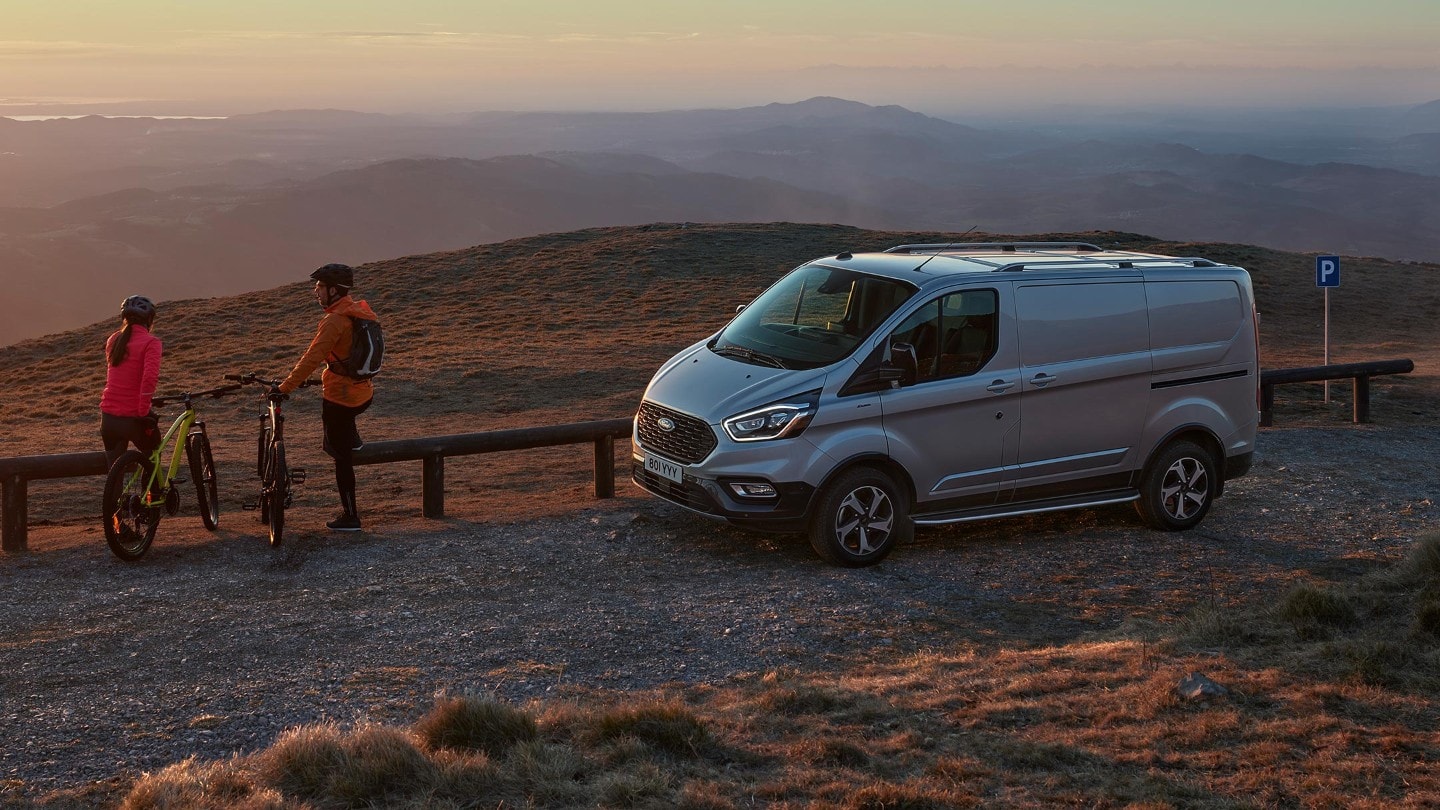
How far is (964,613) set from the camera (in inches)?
301

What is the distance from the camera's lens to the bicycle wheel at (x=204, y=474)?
920 centimetres

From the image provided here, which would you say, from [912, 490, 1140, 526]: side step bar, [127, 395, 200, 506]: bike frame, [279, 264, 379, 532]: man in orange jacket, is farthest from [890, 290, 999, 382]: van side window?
[127, 395, 200, 506]: bike frame

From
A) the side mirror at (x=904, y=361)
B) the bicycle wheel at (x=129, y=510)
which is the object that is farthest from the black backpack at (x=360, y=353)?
the side mirror at (x=904, y=361)

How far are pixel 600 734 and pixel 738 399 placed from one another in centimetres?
361

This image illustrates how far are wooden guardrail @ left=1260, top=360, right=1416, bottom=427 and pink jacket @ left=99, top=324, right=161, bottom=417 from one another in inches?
464

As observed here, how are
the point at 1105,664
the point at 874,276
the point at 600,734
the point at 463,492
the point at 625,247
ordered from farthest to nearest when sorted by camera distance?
1. the point at 625,247
2. the point at 463,492
3. the point at 874,276
4. the point at 1105,664
5. the point at 600,734

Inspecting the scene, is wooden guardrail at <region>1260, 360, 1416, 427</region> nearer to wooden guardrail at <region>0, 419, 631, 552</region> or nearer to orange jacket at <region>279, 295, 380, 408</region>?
wooden guardrail at <region>0, 419, 631, 552</region>

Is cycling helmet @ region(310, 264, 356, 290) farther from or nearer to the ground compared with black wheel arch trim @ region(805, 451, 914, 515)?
farther from the ground

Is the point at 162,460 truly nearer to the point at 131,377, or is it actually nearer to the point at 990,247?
the point at 131,377

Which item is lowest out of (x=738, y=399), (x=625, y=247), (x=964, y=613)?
(x=964, y=613)

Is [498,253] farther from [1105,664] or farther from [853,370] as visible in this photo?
[1105,664]

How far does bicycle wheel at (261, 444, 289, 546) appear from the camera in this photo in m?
8.78

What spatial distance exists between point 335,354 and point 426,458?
4.96 feet

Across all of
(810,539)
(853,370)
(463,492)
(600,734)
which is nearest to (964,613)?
(810,539)
